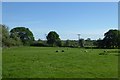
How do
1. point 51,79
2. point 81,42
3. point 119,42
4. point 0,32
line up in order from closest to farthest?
point 51,79, point 0,32, point 119,42, point 81,42

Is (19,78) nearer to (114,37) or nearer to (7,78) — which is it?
(7,78)

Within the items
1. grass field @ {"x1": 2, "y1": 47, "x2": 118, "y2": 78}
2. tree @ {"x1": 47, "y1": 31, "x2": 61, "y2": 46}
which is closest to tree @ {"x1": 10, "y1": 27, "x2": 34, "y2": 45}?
tree @ {"x1": 47, "y1": 31, "x2": 61, "y2": 46}

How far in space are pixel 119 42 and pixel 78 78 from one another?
135m

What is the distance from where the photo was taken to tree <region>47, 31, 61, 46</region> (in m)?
185

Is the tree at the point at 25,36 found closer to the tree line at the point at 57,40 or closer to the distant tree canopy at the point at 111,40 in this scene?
the tree line at the point at 57,40

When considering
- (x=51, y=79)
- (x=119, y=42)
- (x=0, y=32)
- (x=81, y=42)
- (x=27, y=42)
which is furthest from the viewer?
(x=81, y=42)

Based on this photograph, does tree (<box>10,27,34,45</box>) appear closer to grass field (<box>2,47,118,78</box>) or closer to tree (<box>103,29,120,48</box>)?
tree (<box>103,29,120,48</box>)

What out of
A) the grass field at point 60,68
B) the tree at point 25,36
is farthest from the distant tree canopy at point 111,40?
the grass field at point 60,68

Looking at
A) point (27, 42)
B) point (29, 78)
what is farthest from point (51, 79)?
point (27, 42)

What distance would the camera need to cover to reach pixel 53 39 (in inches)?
7431

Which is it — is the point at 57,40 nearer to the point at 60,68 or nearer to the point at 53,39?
the point at 53,39

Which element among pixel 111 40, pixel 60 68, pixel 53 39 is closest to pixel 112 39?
pixel 111 40

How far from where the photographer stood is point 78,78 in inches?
772

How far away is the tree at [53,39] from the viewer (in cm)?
18512
